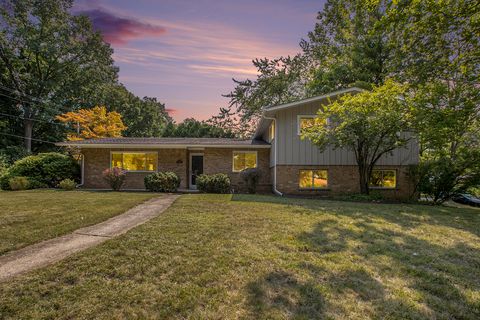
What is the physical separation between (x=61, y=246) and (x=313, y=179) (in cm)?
1257

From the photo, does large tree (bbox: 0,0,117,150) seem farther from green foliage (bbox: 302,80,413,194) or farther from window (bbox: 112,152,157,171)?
green foliage (bbox: 302,80,413,194)

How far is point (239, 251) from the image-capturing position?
14.7 feet

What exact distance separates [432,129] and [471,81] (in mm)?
3456

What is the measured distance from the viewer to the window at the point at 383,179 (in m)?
15.1

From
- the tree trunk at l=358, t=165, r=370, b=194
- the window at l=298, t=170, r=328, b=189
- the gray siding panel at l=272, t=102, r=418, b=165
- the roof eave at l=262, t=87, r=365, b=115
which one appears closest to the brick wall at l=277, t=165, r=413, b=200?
the window at l=298, t=170, r=328, b=189

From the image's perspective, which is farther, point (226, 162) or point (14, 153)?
point (14, 153)

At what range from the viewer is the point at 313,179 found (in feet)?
48.7

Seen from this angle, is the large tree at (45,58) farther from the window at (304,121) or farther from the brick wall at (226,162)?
the window at (304,121)

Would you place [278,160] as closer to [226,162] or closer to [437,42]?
[226,162]

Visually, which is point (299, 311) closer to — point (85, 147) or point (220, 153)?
point (220, 153)

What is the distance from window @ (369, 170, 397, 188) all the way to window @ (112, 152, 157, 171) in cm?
1324

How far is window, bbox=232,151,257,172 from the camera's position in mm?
16594

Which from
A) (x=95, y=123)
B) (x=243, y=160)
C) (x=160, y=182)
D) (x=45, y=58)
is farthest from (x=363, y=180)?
(x=45, y=58)

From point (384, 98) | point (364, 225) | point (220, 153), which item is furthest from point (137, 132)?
point (364, 225)
